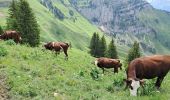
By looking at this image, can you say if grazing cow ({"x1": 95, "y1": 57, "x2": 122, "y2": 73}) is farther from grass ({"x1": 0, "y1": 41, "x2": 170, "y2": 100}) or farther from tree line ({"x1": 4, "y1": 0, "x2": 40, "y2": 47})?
tree line ({"x1": 4, "y1": 0, "x2": 40, "y2": 47})

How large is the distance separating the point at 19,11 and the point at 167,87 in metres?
58.8

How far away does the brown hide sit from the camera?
2214 cm

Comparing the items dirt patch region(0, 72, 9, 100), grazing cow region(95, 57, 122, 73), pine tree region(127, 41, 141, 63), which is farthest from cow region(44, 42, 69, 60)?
pine tree region(127, 41, 141, 63)

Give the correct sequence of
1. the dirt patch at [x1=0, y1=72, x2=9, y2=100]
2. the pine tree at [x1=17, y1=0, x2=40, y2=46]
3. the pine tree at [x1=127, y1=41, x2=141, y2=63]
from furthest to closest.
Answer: the pine tree at [x1=127, y1=41, x2=141, y2=63] < the pine tree at [x1=17, y1=0, x2=40, y2=46] < the dirt patch at [x1=0, y1=72, x2=9, y2=100]

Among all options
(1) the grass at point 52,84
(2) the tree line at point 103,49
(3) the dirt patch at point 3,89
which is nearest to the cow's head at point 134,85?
(1) the grass at point 52,84

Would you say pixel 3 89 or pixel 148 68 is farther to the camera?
pixel 148 68

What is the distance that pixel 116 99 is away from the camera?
19219mm

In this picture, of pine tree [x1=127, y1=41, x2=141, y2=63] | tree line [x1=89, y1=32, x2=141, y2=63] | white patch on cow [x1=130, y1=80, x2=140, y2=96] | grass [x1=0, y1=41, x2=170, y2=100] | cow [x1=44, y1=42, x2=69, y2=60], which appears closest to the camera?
grass [x1=0, y1=41, x2=170, y2=100]

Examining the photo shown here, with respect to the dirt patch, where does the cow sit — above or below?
below

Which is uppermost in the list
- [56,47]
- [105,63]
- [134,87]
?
[134,87]

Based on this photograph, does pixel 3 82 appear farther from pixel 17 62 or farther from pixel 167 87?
pixel 167 87

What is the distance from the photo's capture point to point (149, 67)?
73.3 ft

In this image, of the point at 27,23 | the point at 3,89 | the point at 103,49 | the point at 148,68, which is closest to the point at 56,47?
the point at 148,68

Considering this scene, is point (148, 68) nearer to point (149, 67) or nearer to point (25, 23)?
point (149, 67)
